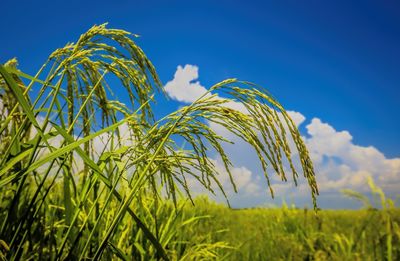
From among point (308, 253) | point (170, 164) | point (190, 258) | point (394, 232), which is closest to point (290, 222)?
point (308, 253)

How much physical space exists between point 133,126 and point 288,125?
0.76 meters

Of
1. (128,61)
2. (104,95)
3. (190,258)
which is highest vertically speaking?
(128,61)

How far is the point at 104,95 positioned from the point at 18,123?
0.51m

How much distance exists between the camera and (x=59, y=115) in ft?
5.12

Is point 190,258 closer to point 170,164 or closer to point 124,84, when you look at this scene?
point 170,164

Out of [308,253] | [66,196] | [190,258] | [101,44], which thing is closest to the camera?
[66,196]

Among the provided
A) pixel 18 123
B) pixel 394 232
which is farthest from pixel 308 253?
pixel 18 123

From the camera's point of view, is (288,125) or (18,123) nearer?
(288,125)

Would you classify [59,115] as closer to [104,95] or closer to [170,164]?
[104,95]

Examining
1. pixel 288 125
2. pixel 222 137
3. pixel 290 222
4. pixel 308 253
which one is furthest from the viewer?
pixel 290 222

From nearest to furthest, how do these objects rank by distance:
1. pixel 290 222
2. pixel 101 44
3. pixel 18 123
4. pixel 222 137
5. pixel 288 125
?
1. pixel 288 125
2. pixel 222 137
3. pixel 101 44
4. pixel 18 123
5. pixel 290 222

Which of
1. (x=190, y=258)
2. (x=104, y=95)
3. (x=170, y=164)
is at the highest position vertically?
(x=104, y=95)

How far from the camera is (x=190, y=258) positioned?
105 inches

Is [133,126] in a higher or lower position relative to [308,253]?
higher
